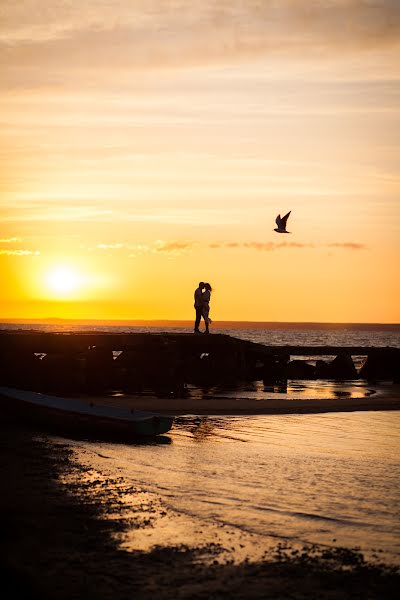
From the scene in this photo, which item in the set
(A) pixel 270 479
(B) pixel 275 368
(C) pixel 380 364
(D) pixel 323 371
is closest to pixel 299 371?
(D) pixel 323 371

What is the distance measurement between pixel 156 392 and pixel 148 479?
16.4 m

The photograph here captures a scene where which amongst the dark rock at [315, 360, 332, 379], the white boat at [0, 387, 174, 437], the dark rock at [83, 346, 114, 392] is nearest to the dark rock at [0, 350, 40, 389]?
the dark rock at [83, 346, 114, 392]

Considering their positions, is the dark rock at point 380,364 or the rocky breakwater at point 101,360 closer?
the rocky breakwater at point 101,360

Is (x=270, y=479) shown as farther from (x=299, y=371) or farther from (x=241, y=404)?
(x=299, y=371)

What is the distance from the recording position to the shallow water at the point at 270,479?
38.0 feet

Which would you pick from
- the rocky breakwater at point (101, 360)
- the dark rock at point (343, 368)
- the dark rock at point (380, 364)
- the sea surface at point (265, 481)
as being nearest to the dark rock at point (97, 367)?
the rocky breakwater at point (101, 360)

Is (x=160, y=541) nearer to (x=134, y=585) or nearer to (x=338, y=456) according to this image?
(x=134, y=585)

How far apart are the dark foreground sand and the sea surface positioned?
468mm

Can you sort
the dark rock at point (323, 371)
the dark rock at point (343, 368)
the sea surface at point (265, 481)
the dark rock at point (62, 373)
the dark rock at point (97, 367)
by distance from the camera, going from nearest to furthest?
1. the sea surface at point (265, 481)
2. the dark rock at point (62, 373)
3. the dark rock at point (97, 367)
4. the dark rock at point (323, 371)
5. the dark rock at point (343, 368)

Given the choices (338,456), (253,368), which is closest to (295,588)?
(338,456)

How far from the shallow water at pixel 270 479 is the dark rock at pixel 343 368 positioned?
69.5 ft

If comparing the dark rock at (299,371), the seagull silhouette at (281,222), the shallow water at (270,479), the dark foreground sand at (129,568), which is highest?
the seagull silhouette at (281,222)

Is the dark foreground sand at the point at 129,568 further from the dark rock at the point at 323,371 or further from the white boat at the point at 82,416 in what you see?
the dark rock at the point at 323,371

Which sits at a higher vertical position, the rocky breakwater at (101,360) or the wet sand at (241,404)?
the rocky breakwater at (101,360)
